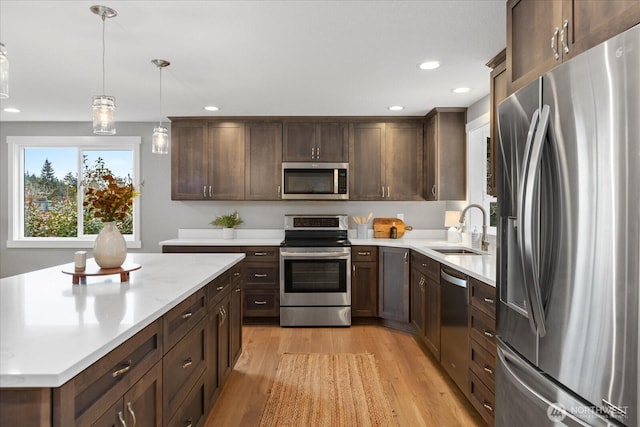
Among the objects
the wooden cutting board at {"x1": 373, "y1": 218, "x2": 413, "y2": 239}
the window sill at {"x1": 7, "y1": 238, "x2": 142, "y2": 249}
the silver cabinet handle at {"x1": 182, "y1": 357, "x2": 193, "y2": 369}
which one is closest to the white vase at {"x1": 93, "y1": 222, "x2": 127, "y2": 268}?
the silver cabinet handle at {"x1": 182, "y1": 357, "x2": 193, "y2": 369}

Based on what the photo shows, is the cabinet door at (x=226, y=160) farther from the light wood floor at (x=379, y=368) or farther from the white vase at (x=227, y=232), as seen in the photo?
the light wood floor at (x=379, y=368)

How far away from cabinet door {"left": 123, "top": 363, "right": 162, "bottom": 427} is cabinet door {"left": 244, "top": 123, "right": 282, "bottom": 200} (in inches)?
132

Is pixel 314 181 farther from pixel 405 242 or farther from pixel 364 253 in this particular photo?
pixel 405 242

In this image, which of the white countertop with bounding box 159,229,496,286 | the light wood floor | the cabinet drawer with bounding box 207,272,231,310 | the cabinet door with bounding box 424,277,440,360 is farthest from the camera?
the cabinet door with bounding box 424,277,440,360

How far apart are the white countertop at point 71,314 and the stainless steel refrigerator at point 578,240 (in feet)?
4.35

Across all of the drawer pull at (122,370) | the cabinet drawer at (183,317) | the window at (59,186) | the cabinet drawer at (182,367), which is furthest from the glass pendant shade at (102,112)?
the window at (59,186)

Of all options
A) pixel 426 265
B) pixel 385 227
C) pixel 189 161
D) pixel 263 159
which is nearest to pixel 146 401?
pixel 426 265

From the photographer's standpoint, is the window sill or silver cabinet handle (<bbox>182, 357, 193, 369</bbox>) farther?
the window sill

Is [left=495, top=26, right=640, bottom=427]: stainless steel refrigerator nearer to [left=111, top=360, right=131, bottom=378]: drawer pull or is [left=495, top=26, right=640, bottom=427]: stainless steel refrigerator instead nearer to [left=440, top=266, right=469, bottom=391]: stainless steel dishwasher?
[left=440, top=266, right=469, bottom=391]: stainless steel dishwasher

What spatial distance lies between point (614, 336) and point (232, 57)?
270cm

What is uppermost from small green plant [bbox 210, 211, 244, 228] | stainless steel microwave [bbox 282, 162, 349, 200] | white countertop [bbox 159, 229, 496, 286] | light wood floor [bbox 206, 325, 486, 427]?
stainless steel microwave [bbox 282, 162, 349, 200]

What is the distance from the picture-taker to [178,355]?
182 centimetres

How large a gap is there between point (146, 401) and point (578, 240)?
1513 millimetres

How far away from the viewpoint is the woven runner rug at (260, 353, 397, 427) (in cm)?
243
